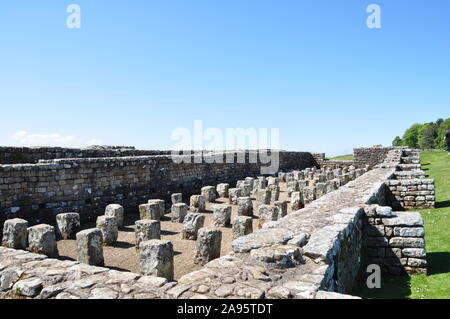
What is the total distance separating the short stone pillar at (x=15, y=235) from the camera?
7.40m

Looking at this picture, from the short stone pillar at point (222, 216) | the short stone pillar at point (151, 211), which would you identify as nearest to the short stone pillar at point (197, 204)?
the short stone pillar at point (151, 211)

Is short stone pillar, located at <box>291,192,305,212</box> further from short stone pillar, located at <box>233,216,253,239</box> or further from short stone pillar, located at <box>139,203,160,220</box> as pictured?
short stone pillar, located at <box>139,203,160,220</box>

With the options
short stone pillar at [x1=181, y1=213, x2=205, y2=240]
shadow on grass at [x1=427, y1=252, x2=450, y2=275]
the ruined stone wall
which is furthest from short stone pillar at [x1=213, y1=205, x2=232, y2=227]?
shadow on grass at [x1=427, y1=252, x2=450, y2=275]

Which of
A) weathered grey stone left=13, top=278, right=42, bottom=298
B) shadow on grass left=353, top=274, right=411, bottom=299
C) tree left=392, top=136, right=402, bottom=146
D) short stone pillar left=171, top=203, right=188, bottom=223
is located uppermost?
tree left=392, top=136, right=402, bottom=146

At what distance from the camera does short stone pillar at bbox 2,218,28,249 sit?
7398mm

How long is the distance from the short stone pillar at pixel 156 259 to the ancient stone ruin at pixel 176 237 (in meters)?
0.02

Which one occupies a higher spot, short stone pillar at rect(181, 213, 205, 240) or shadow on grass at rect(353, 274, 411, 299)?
short stone pillar at rect(181, 213, 205, 240)

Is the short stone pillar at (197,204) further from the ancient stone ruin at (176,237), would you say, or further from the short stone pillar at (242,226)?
the short stone pillar at (242,226)

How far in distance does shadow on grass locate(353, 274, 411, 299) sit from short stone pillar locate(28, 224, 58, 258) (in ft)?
19.5

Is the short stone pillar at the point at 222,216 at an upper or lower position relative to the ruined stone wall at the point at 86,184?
lower

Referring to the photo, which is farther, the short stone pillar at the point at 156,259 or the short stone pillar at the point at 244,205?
the short stone pillar at the point at 244,205

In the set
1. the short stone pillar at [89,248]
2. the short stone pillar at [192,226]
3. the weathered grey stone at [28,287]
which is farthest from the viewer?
the short stone pillar at [192,226]

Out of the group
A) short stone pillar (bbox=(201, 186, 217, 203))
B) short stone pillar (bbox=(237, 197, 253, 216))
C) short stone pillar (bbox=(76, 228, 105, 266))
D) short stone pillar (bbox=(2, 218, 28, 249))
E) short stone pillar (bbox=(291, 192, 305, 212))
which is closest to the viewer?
short stone pillar (bbox=(76, 228, 105, 266))
